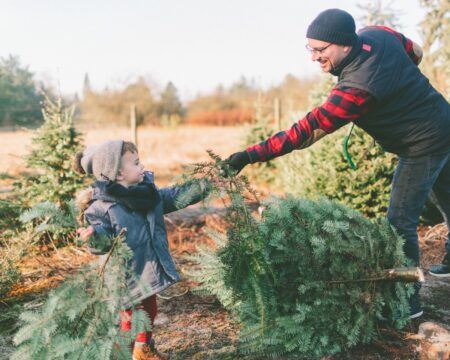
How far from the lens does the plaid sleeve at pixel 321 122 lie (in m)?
2.62

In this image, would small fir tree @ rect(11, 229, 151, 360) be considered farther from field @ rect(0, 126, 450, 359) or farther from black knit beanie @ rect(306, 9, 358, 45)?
black knit beanie @ rect(306, 9, 358, 45)

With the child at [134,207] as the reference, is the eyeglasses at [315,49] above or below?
above

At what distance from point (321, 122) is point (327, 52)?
1.40ft

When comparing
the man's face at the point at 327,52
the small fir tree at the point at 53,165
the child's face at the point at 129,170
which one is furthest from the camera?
the small fir tree at the point at 53,165

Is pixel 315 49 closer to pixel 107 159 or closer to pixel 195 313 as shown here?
pixel 107 159

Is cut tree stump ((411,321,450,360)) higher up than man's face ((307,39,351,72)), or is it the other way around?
man's face ((307,39,351,72))

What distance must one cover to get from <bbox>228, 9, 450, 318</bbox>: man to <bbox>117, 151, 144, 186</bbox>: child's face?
1.79 feet

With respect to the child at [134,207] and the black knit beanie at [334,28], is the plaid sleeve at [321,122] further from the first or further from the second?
the child at [134,207]

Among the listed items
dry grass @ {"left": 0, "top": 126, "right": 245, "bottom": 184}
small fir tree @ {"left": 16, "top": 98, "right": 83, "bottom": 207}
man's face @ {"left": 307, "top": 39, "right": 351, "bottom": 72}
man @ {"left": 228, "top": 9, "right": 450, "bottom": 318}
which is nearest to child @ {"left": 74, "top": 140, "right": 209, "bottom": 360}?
man @ {"left": 228, "top": 9, "right": 450, "bottom": 318}

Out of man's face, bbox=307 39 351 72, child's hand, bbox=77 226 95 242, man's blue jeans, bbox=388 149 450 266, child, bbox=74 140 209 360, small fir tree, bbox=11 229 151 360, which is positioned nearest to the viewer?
small fir tree, bbox=11 229 151 360

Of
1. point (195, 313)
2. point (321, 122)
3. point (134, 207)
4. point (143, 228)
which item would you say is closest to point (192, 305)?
point (195, 313)

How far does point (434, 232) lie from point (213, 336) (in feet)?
10.8

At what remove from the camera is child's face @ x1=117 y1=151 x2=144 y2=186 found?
2.53 metres

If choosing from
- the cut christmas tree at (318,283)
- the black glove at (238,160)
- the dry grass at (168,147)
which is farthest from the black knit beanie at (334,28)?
the dry grass at (168,147)
